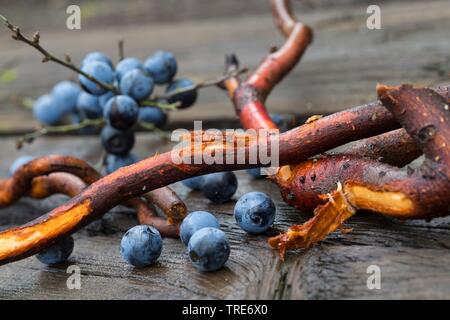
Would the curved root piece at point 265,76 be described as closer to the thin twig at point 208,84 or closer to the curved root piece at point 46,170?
the thin twig at point 208,84

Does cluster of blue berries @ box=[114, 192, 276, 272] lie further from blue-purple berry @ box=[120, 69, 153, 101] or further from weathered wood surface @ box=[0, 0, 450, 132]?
weathered wood surface @ box=[0, 0, 450, 132]

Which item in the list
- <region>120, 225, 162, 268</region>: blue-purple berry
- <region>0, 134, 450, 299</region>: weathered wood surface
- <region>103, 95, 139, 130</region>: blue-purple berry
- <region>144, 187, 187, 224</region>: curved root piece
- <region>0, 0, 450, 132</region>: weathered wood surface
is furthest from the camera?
<region>0, 0, 450, 132</region>: weathered wood surface

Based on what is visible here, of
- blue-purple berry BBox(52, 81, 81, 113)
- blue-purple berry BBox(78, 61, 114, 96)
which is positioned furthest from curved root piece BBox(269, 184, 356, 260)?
blue-purple berry BBox(52, 81, 81, 113)

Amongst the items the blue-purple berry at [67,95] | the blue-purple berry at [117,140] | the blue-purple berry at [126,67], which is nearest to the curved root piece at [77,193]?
the blue-purple berry at [117,140]

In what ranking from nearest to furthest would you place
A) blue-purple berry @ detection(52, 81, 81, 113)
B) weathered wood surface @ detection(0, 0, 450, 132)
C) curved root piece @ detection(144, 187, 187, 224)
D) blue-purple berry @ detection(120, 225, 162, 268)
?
1. blue-purple berry @ detection(120, 225, 162, 268)
2. curved root piece @ detection(144, 187, 187, 224)
3. blue-purple berry @ detection(52, 81, 81, 113)
4. weathered wood surface @ detection(0, 0, 450, 132)

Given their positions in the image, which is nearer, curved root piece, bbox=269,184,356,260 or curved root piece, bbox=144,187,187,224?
curved root piece, bbox=269,184,356,260

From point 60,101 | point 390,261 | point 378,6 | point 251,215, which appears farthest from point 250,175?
point 378,6
